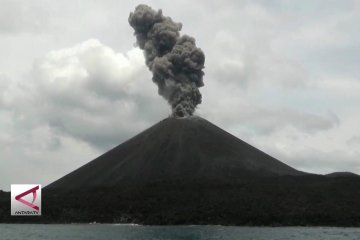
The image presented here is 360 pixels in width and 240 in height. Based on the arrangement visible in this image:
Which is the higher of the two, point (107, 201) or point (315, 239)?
point (107, 201)

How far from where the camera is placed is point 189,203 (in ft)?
580

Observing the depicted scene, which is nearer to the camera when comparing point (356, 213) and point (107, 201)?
point (356, 213)

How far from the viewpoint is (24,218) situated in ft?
622

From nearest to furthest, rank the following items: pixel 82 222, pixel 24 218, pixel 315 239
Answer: pixel 315 239 → pixel 82 222 → pixel 24 218

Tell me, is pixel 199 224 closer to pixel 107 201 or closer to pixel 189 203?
pixel 189 203

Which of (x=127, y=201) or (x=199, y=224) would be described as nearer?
(x=199, y=224)

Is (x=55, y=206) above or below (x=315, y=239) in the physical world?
above

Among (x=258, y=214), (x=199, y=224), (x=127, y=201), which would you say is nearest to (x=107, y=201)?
(x=127, y=201)

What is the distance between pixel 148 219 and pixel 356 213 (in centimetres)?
5527

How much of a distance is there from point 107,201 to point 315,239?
3258 inches

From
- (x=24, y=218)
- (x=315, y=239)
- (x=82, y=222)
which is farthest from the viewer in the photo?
(x=24, y=218)

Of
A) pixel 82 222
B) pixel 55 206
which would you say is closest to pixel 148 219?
pixel 82 222

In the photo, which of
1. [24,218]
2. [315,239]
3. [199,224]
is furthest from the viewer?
[24,218]

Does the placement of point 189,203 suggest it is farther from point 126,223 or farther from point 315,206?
point 315,206
